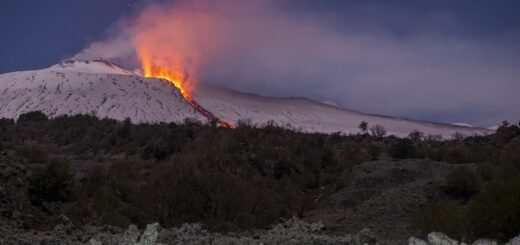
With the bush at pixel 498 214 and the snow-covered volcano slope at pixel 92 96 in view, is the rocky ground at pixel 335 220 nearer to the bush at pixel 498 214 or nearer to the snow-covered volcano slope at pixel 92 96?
the bush at pixel 498 214

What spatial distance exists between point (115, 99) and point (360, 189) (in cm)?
6267

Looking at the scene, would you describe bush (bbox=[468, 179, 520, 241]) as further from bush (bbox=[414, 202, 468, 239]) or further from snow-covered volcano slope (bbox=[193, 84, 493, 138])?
snow-covered volcano slope (bbox=[193, 84, 493, 138])

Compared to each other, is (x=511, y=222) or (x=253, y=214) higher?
(x=511, y=222)

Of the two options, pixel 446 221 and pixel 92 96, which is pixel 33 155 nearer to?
pixel 446 221

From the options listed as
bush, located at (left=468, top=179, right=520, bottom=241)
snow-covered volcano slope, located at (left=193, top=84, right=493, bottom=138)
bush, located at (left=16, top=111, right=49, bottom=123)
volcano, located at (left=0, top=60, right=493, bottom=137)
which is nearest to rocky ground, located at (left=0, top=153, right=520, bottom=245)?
bush, located at (left=468, top=179, right=520, bottom=241)

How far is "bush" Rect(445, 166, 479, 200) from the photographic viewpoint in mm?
23859

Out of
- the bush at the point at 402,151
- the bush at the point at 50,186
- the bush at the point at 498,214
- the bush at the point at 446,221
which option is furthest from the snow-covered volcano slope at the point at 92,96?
the bush at the point at 498,214

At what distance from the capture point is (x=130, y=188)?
80.1 ft

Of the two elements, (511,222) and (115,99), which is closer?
(511,222)

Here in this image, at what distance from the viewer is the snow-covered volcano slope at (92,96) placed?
7675 cm

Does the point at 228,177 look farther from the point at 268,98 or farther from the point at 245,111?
the point at 268,98

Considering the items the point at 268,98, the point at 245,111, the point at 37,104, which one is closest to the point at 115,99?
the point at 37,104

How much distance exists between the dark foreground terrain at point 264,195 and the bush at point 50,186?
0.12 ft

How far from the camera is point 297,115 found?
8975 centimetres
